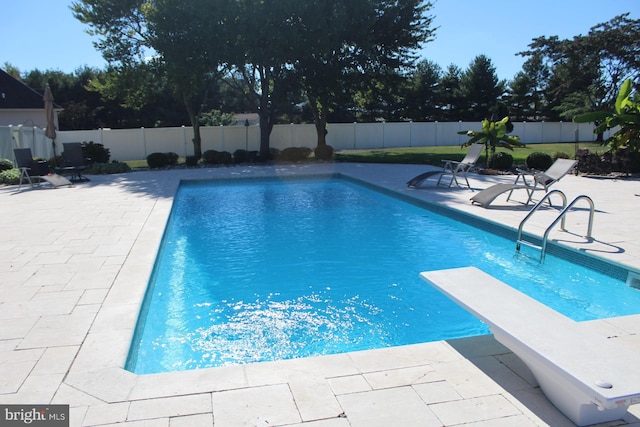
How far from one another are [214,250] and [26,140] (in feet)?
40.3

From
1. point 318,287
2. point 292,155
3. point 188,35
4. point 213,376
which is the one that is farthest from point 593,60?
point 213,376

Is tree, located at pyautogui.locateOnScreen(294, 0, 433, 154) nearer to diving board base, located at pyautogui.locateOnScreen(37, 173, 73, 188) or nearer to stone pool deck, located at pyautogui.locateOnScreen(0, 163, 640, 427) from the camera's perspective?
diving board base, located at pyautogui.locateOnScreen(37, 173, 73, 188)

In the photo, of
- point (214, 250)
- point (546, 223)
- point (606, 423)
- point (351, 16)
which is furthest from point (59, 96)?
point (606, 423)

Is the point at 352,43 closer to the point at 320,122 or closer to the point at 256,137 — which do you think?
the point at 320,122

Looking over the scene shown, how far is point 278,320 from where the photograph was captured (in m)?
4.83

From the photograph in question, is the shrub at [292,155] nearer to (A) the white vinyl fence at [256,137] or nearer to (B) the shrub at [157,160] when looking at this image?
(A) the white vinyl fence at [256,137]

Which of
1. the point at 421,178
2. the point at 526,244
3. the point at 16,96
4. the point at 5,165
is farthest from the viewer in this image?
the point at 16,96

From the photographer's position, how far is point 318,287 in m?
5.78

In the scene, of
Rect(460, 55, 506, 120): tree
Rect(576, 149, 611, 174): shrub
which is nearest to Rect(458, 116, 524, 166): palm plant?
Rect(576, 149, 611, 174): shrub

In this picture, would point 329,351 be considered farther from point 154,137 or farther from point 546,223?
point 154,137

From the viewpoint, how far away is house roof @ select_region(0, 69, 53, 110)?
26016 millimetres

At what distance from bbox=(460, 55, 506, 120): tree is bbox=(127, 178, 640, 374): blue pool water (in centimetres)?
3201

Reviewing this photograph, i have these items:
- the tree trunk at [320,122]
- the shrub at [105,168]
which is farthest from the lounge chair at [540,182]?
the tree trunk at [320,122]

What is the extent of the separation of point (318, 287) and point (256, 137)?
19.8 m
